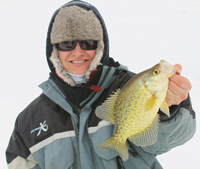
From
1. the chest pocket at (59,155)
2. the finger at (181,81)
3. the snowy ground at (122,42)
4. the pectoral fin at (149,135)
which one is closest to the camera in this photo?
the finger at (181,81)

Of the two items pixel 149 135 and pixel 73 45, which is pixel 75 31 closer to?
pixel 73 45

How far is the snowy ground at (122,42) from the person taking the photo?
4689mm

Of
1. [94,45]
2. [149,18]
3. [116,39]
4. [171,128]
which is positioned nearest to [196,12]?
[149,18]

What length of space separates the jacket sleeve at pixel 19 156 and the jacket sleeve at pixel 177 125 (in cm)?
150

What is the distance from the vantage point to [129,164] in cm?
170

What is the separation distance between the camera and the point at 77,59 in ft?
6.10

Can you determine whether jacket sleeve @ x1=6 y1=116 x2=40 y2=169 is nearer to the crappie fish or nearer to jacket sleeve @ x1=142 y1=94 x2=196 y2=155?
the crappie fish

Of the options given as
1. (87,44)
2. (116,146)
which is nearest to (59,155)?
(116,146)

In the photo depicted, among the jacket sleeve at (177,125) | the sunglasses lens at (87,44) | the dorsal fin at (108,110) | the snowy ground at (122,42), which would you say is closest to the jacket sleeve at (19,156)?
the dorsal fin at (108,110)

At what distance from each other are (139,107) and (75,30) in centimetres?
124

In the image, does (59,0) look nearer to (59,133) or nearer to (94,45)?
(94,45)

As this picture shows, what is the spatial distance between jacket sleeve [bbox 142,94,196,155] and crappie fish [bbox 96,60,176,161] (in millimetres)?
161

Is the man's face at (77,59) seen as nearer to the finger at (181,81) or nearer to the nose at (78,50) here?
the nose at (78,50)

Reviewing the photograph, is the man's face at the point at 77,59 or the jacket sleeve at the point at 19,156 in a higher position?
the man's face at the point at 77,59
